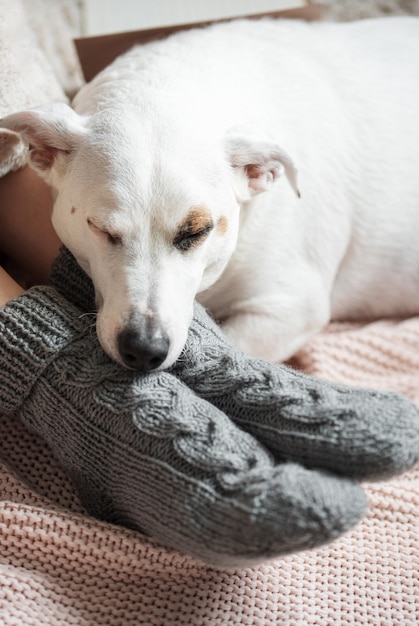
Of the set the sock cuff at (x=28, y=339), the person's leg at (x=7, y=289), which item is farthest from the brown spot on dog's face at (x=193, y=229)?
the person's leg at (x=7, y=289)

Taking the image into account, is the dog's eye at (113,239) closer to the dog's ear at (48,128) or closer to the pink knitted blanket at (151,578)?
the dog's ear at (48,128)

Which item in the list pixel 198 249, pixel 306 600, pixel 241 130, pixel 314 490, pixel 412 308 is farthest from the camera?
pixel 412 308

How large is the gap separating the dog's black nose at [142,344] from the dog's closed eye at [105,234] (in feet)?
0.57

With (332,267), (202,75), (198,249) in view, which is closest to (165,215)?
(198,249)

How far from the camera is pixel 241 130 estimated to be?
151 centimetres

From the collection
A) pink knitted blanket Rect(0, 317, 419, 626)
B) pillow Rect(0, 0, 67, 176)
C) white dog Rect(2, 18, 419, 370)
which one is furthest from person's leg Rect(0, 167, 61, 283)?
pink knitted blanket Rect(0, 317, 419, 626)

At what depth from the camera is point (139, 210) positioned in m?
1.27

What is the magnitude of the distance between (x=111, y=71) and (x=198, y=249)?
1.77 ft

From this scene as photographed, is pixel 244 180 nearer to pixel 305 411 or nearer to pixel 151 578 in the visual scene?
pixel 305 411

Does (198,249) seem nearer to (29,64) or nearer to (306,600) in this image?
(306,600)

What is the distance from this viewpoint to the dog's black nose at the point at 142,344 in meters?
1.22

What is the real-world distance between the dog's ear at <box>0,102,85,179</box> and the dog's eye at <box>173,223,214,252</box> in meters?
0.29

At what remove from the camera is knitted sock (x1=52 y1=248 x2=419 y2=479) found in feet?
3.52

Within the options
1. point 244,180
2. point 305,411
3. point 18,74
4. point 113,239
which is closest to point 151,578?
point 305,411
